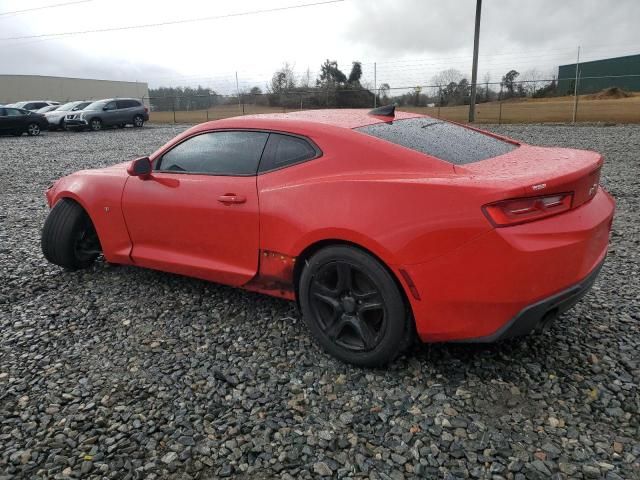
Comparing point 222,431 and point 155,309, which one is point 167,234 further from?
point 222,431

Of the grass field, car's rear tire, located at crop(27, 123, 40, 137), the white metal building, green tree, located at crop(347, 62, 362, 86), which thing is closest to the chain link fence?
the grass field

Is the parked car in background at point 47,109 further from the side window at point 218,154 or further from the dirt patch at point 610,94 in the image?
the dirt patch at point 610,94

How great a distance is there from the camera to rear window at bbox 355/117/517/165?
280 cm

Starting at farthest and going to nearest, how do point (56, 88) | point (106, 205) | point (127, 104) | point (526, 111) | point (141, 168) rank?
point (56, 88) < point (127, 104) < point (526, 111) < point (106, 205) < point (141, 168)

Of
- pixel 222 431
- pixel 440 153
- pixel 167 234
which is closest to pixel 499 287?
pixel 440 153

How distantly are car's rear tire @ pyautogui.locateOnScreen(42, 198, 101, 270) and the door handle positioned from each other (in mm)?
1737

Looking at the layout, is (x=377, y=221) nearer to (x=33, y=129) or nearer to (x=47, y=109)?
(x=33, y=129)

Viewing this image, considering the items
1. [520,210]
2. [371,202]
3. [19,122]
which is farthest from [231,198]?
[19,122]

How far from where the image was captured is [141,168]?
12.0 ft

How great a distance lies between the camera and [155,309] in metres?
3.67

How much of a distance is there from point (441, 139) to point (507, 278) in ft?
3.66

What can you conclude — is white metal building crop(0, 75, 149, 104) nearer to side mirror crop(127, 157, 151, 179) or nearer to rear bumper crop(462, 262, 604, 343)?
side mirror crop(127, 157, 151, 179)

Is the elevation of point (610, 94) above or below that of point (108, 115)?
above

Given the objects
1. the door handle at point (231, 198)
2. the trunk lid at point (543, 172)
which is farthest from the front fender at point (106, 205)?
the trunk lid at point (543, 172)
